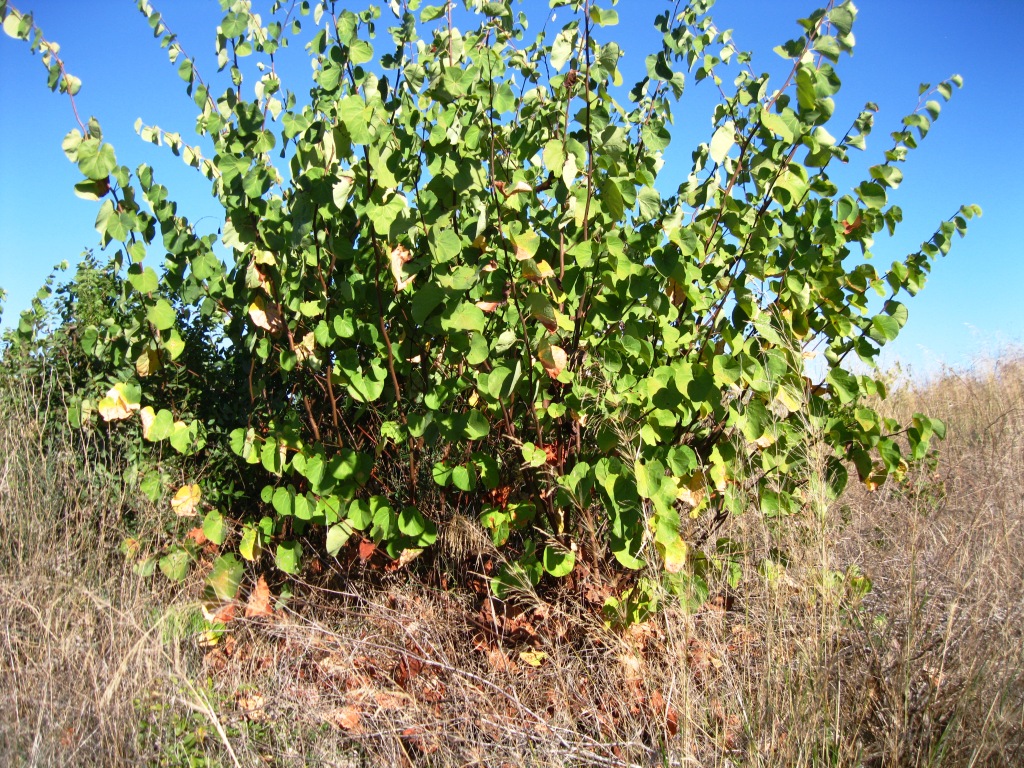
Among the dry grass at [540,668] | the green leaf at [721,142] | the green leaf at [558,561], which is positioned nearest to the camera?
the dry grass at [540,668]

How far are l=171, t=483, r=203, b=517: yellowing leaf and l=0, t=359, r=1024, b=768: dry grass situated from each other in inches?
10.1

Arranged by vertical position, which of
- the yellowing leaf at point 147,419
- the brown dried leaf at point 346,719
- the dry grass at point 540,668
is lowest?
the brown dried leaf at point 346,719

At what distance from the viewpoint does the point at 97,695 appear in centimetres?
196

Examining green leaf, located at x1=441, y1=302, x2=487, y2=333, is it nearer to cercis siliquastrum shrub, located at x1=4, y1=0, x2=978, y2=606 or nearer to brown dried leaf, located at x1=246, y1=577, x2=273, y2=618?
cercis siliquastrum shrub, located at x1=4, y1=0, x2=978, y2=606

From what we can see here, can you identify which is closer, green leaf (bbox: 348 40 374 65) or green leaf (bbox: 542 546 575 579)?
green leaf (bbox: 348 40 374 65)

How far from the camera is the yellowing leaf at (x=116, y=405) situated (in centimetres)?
252

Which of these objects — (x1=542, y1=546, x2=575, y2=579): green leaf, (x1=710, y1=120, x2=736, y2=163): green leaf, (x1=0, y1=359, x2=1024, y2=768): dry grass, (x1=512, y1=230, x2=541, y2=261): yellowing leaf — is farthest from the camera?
(x1=542, y1=546, x2=575, y2=579): green leaf

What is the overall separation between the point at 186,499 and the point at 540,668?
1246 mm

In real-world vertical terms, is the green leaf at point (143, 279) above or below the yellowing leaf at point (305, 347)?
above

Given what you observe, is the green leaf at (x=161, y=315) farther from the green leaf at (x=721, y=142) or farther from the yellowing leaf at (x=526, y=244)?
the green leaf at (x=721, y=142)

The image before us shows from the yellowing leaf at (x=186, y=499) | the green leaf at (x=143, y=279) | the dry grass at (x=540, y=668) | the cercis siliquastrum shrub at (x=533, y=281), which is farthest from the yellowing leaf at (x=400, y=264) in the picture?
the yellowing leaf at (x=186, y=499)

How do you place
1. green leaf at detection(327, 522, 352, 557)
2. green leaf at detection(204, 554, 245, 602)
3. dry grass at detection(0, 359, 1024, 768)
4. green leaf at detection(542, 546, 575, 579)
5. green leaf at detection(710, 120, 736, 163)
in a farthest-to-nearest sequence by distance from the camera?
green leaf at detection(204, 554, 245, 602) < green leaf at detection(327, 522, 352, 557) < green leaf at detection(542, 546, 575, 579) < green leaf at detection(710, 120, 736, 163) < dry grass at detection(0, 359, 1024, 768)

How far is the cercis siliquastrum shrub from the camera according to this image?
6.64ft

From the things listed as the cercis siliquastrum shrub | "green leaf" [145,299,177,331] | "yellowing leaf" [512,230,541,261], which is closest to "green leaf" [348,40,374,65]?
the cercis siliquastrum shrub
